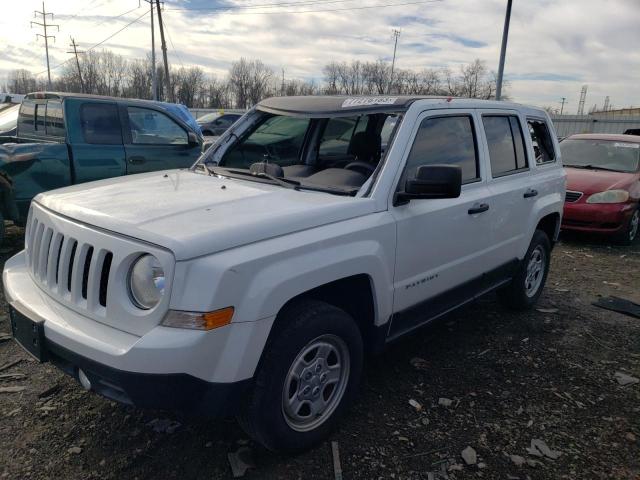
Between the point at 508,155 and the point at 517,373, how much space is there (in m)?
1.78

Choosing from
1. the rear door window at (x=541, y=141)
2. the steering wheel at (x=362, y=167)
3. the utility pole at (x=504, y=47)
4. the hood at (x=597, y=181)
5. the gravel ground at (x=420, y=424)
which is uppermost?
the utility pole at (x=504, y=47)

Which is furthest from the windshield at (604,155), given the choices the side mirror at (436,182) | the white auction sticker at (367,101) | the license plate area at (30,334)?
the license plate area at (30,334)

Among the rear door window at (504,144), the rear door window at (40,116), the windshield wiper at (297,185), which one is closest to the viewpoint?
the windshield wiper at (297,185)

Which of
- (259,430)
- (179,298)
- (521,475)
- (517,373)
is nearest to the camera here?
(179,298)

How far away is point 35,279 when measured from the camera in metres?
2.76

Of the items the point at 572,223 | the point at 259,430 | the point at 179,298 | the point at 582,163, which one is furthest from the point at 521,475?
the point at 582,163

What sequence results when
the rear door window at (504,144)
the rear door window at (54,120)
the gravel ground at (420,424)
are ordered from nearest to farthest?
the gravel ground at (420,424), the rear door window at (504,144), the rear door window at (54,120)

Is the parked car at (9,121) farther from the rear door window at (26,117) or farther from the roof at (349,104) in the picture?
the roof at (349,104)

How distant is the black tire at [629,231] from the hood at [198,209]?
6777 mm

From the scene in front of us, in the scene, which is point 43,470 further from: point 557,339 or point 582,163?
point 582,163

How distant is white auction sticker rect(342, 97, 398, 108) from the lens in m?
3.35

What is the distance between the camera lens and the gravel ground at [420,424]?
2.62 meters

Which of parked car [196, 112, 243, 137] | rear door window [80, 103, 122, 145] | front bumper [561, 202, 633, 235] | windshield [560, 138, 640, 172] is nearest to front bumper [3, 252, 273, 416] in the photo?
rear door window [80, 103, 122, 145]

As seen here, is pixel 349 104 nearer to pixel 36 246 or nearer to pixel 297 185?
pixel 297 185
